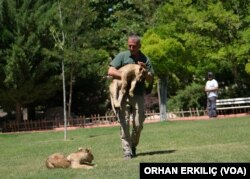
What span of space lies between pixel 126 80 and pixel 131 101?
0.41 m

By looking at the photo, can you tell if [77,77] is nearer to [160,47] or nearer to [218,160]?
[160,47]

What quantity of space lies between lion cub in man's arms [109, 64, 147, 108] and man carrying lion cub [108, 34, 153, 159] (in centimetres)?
5

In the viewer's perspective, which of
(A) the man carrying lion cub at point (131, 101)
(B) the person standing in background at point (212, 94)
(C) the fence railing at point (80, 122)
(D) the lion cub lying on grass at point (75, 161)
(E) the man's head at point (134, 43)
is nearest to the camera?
(D) the lion cub lying on grass at point (75, 161)

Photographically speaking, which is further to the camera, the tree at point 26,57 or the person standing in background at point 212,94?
the tree at point 26,57

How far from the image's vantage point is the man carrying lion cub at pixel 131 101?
9555 millimetres

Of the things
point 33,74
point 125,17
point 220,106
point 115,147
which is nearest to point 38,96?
point 33,74

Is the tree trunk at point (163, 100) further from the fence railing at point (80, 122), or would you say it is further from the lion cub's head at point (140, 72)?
the lion cub's head at point (140, 72)

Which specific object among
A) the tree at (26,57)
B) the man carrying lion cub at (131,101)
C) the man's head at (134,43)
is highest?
the tree at (26,57)

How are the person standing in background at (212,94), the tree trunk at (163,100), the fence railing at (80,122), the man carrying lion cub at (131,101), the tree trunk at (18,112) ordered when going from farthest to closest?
the tree trunk at (18,112)
the fence railing at (80,122)
the tree trunk at (163,100)
the person standing in background at (212,94)
the man carrying lion cub at (131,101)

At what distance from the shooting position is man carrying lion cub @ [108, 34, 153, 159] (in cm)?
955

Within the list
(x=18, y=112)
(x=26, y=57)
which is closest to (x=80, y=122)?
(x=18, y=112)

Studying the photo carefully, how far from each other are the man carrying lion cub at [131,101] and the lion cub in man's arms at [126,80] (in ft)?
0.18

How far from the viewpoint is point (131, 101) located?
31.8ft

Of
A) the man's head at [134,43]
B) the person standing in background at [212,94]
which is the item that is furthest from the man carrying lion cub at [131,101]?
the person standing in background at [212,94]
